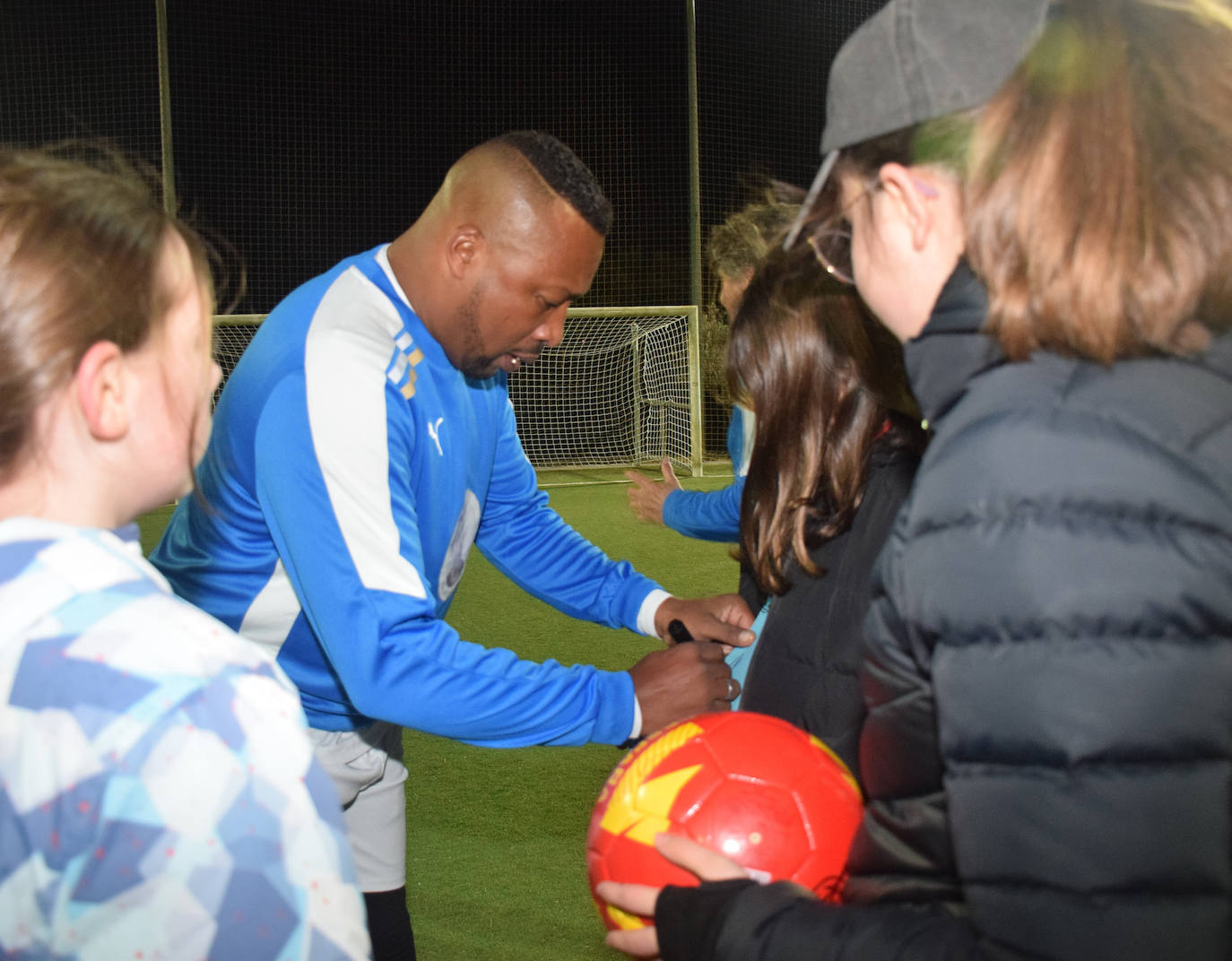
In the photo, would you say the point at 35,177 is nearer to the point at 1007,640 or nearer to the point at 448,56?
the point at 1007,640

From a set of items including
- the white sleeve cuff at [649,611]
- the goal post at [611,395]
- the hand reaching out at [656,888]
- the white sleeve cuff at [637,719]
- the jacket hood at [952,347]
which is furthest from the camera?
the goal post at [611,395]

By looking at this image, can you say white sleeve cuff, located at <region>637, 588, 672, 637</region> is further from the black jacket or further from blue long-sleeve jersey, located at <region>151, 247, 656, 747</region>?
the black jacket

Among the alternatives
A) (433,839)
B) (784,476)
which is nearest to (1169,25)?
(784,476)

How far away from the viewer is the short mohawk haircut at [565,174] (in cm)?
201

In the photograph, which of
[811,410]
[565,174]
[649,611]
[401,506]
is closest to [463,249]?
[565,174]

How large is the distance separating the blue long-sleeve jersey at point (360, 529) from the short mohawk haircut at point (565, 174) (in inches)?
14.9

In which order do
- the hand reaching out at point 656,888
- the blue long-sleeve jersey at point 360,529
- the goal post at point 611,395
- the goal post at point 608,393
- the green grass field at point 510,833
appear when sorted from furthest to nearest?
the goal post at point 611,395, the goal post at point 608,393, the green grass field at point 510,833, the blue long-sleeve jersey at point 360,529, the hand reaching out at point 656,888

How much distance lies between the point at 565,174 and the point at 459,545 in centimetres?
81

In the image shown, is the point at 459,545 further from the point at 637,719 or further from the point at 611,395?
the point at 611,395

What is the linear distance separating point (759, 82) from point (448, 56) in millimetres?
4131

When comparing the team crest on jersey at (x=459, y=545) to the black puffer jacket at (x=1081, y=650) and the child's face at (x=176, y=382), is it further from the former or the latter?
the black puffer jacket at (x=1081, y=650)

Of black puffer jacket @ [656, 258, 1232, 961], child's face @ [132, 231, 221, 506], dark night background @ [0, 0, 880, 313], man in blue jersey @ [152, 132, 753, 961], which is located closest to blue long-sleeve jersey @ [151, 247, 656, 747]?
man in blue jersey @ [152, 132, 753, 961]

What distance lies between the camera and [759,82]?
41.7 ft

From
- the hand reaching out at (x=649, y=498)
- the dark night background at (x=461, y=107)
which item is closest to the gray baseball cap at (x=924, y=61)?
the hand reaching out at (x=649, y=498)
